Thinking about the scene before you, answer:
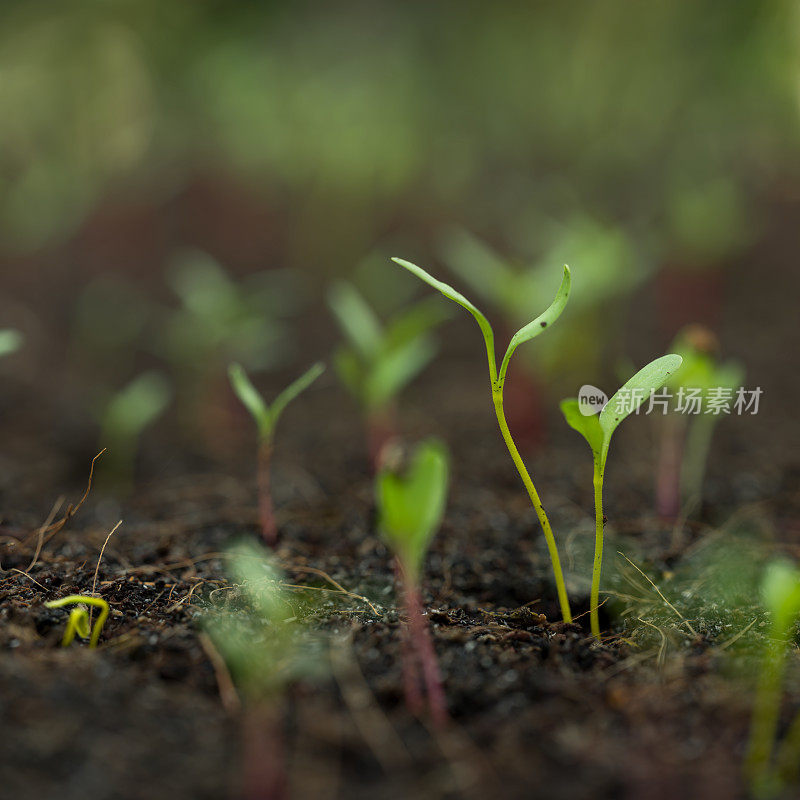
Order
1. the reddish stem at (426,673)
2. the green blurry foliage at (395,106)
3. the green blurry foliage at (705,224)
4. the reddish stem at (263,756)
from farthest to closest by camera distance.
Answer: the green blurry foliage at (395,106) → the green blurry foliage at (705,224) → the reddish stem at (426,673) → the reddish stem at (263,756)

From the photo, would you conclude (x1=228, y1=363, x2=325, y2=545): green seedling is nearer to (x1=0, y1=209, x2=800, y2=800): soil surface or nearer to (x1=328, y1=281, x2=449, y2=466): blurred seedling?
(x1=0, y1=209, x2=800, y2=800): soil surface

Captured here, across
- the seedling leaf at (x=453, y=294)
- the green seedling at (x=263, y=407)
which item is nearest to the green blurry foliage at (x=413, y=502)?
the seedling leaf at (x=453, y=294)

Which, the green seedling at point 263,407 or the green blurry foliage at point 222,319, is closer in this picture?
the green seedling at point 263,407

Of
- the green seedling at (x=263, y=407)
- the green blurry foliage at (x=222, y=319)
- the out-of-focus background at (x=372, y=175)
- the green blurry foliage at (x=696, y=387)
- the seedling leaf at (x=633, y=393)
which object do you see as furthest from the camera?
the out-of-focus background at (x=372, y=175)

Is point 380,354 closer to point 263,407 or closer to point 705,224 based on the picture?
point 263,407

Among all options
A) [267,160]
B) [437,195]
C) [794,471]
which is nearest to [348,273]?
[437,195]

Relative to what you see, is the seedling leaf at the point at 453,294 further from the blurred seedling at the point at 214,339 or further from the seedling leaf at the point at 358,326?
the blurred seedling at the point at 214,339

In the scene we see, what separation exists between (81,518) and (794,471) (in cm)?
145

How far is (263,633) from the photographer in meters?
0.88

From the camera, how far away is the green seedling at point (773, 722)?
0.66 metres

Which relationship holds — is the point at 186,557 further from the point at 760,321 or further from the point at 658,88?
the point at 658,88

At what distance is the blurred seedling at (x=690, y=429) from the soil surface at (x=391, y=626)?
0.13 feet

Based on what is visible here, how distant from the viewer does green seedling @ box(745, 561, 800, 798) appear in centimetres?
66

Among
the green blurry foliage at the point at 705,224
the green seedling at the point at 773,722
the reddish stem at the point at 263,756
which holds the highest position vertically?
the green blurry foliage at the point at 705,224
